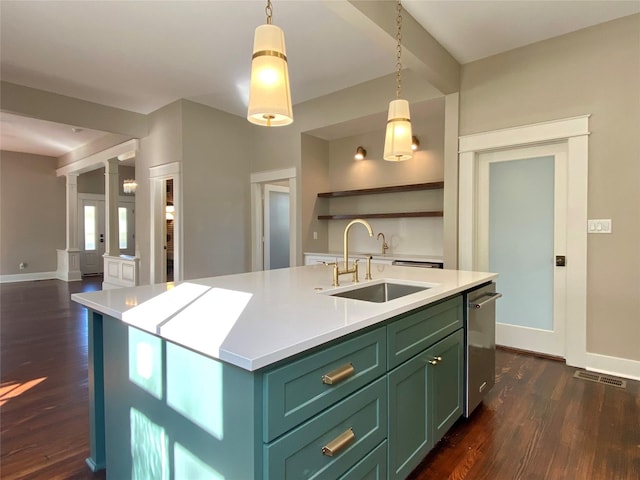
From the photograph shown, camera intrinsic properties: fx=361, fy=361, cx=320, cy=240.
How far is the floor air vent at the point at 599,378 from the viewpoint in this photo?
9.18 ft

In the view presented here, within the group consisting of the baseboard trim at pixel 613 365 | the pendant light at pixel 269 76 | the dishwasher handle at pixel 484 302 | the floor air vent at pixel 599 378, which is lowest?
the floor air vent at pixel 599 378

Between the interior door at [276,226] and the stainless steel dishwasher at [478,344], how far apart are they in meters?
4.13

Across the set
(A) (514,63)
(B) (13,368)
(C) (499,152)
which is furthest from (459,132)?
(B) (13,368)

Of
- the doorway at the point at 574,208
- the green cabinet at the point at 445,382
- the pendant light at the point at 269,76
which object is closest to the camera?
the pendant light at the point at 269,76

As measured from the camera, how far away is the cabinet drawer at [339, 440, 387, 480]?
1.24m

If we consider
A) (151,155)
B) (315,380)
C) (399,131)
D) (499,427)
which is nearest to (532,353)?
(499,427)

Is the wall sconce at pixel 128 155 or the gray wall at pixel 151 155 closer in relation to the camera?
the gray wall at pixel 151 155

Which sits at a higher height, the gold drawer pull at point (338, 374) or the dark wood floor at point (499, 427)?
the gold drawer pull at point (338, 374)

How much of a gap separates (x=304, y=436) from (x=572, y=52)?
12.5 feet

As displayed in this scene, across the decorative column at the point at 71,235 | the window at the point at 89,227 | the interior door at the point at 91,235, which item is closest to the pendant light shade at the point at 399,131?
the decorative column at the point at 71,235

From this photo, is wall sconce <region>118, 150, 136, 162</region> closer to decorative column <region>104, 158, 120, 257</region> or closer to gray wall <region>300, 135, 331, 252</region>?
decorative column <region>104, 158, 120, 257</region>

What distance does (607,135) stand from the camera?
2994 mm

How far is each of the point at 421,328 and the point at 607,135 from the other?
2665mm

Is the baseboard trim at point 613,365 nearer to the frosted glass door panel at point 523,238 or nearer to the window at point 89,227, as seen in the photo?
the frosted glass door panel at point 523,238
